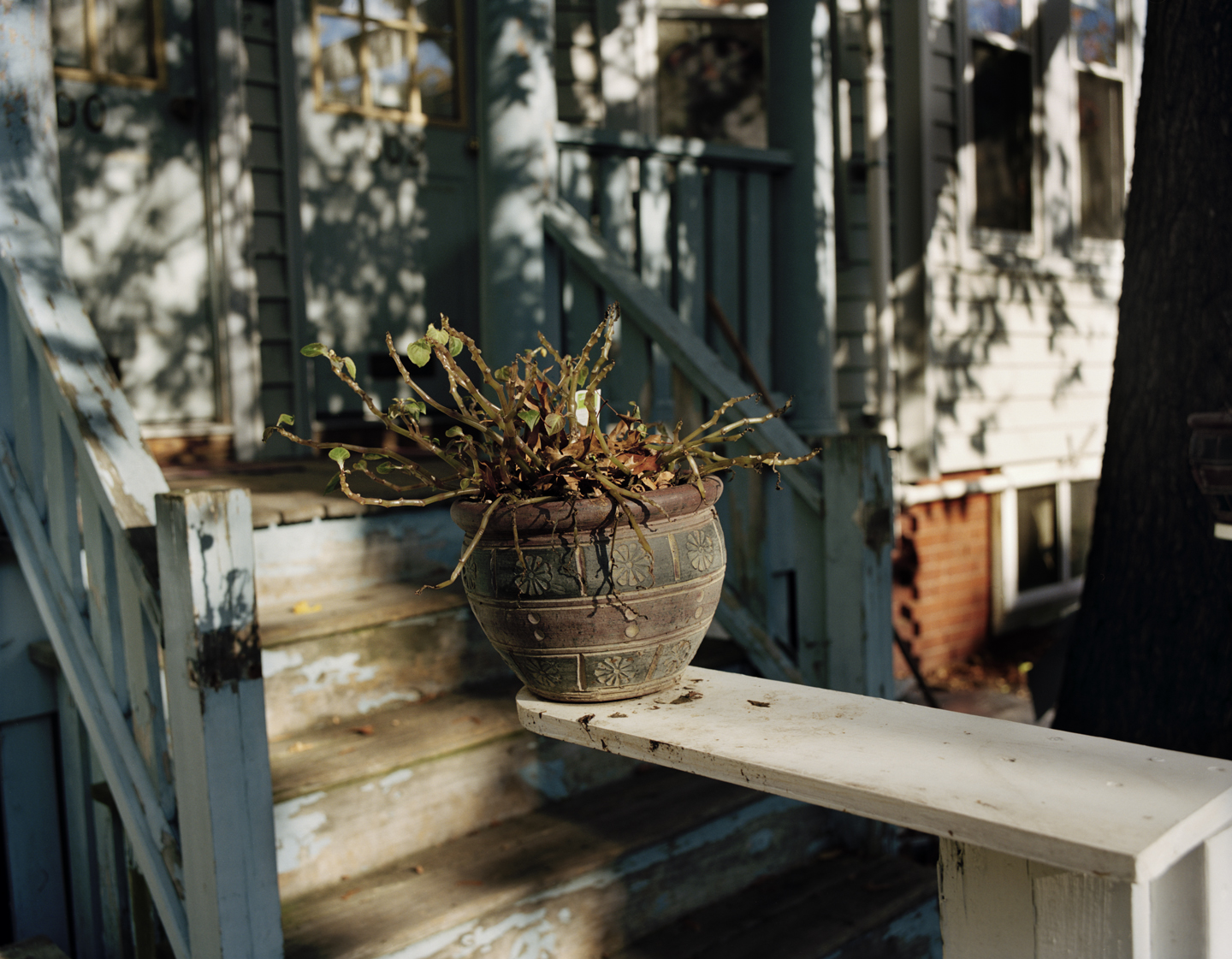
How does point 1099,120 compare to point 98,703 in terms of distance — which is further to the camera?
point 1099,120

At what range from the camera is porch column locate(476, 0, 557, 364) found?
3232mm

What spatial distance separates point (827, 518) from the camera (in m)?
2.95

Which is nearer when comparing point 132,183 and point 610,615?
point 610,615

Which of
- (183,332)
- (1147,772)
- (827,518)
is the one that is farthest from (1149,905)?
(183,332)

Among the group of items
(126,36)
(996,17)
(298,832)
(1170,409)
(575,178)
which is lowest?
(298,832)

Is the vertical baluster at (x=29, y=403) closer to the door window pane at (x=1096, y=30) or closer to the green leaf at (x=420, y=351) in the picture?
the green leaf at (x=420, y=351)

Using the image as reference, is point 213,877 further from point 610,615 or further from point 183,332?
point 183,332

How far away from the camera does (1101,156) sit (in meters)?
7.02

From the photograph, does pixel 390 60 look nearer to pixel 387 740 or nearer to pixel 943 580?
pixel 387 740

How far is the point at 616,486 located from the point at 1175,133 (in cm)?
263

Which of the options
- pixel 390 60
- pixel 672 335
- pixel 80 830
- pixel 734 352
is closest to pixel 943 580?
pixel 734 352

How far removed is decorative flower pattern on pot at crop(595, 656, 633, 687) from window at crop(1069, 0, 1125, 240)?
6499mm

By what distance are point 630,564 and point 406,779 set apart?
4.12 ft

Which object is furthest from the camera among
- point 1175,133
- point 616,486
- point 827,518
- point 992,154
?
point 992,154
